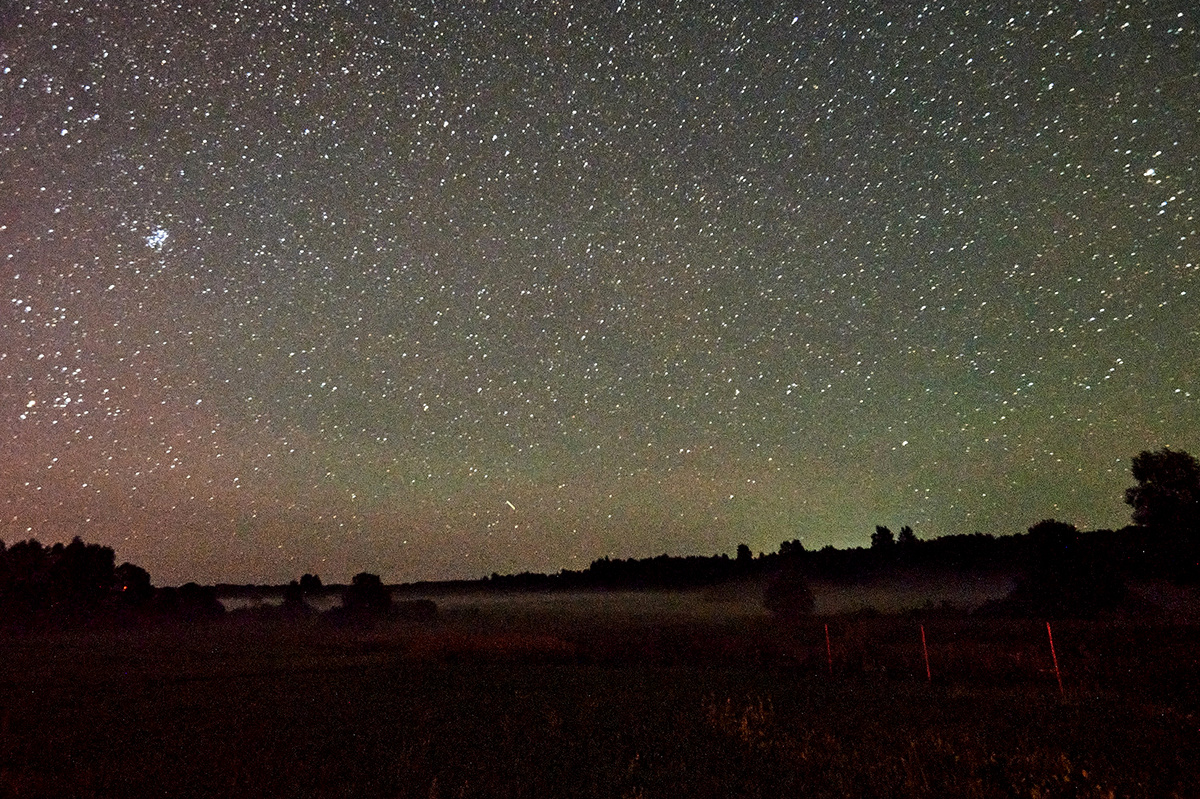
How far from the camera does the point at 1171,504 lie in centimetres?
5044

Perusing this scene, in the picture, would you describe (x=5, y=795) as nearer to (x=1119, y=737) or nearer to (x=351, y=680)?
(x=351, y=680)

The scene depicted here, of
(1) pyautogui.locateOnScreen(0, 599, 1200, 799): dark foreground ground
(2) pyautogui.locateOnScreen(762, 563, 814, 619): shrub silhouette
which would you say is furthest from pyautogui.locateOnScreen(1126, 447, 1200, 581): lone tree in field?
(2) pyautogui.locateOnScreen(762, 563, 814, 619): shrub silhouette

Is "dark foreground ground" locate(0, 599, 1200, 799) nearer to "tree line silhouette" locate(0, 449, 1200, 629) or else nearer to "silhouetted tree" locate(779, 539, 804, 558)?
"tree line silhouette" locate(0, 449, 1200, 629)

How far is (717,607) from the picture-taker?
349 feet

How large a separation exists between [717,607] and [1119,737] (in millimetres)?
97703

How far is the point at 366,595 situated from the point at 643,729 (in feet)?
317

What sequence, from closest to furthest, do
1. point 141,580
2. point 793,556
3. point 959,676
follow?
point 959,676 → point 141,580 → point 793,556

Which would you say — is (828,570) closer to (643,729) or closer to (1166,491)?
(1166,491)

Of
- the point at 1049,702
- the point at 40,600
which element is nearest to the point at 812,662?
Answer: the point at 1049,702

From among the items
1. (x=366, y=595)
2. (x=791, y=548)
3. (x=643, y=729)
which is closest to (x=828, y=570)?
(x=791, y=548)

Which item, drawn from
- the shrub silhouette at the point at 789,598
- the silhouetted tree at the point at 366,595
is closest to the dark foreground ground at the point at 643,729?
the shrub silhouette at the point at 789,598

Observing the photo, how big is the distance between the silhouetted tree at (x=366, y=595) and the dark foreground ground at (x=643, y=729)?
250ft

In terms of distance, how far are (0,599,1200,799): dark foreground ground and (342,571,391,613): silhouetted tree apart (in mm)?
76180

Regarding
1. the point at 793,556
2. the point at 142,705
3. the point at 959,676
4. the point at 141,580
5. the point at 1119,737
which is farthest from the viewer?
the point at 793,556
